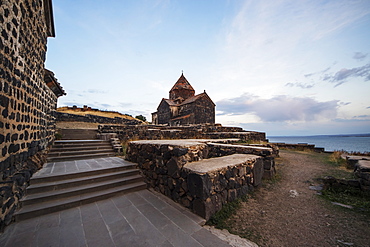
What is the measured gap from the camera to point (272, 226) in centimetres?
269

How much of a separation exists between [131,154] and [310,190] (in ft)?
19.1

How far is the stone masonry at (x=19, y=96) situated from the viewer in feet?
8.94

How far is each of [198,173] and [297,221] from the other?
79.6 inches

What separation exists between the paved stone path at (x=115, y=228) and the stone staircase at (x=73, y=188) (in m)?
0.17

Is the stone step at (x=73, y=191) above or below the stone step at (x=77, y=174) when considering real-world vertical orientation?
below

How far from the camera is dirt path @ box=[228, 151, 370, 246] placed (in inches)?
91.4

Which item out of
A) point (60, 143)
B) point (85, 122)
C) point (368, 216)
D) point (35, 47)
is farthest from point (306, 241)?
point (85, 122)

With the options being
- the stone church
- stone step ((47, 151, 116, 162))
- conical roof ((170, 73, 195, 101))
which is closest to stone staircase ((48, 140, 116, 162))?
stone step ((47, 151, 116, 162))

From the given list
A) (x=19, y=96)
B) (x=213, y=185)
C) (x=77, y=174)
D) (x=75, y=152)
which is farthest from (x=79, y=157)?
(x=213, y=185)

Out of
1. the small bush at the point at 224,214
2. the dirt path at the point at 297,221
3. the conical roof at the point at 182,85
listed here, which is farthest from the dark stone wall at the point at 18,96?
the conical roof at the point at 182,85

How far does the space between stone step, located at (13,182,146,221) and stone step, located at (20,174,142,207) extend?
85mm

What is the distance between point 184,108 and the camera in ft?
84.8

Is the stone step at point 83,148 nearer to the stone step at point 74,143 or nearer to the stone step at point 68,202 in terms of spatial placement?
the stone step at point 74,143

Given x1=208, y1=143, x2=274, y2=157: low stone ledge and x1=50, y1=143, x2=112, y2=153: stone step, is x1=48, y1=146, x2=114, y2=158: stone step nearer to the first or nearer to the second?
x1=50, y1=143, x2=112, y2=153: stone step
